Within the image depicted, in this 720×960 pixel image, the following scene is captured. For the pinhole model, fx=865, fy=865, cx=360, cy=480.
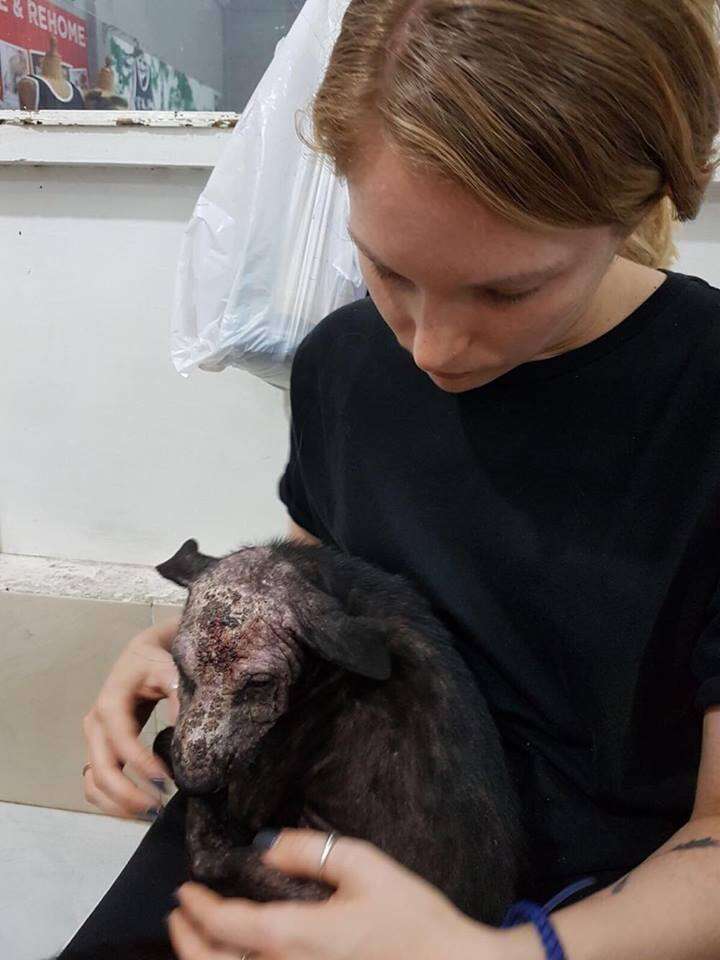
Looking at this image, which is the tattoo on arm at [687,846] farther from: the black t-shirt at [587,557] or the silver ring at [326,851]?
the silver ring at [326,851]

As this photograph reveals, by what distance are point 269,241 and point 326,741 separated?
765mm

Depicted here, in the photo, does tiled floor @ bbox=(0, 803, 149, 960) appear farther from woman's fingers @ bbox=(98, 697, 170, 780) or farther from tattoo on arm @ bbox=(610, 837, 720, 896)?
tattoo on arm @ bbox=(610, 837, 720, 896)

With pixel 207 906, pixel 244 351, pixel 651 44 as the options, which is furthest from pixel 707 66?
pixel 244 351

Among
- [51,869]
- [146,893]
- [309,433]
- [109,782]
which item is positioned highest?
[309,433]

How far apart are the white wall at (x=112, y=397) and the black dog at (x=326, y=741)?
0.86 m

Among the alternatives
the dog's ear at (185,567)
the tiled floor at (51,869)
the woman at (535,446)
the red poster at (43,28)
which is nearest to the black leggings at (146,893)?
the woman at (535,446)

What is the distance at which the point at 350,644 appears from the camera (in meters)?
0.67

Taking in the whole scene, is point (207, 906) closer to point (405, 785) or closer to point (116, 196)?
point (405, 785)

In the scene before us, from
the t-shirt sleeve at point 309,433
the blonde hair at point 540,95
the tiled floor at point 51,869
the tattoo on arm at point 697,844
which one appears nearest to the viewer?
the blonde hair at point 540,95

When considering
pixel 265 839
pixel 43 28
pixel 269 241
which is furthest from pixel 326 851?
pixel 43 28

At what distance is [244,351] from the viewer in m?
1.27

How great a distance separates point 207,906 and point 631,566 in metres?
0.43

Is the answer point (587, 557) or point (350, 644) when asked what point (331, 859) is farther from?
point (587, 557)

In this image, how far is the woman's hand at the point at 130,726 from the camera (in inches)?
31.8
